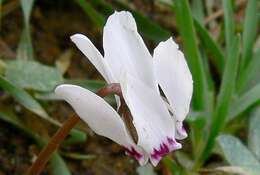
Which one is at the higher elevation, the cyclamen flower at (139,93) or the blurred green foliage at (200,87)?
the cyclamen flower at (139,93)

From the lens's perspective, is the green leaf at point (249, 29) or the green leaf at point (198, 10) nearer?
the green leaf at point (249, 29)

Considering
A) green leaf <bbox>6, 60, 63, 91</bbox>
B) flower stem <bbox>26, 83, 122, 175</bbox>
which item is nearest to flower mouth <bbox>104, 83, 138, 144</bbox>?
flower stem <bbox>26, 83, 122, 175</bbox>

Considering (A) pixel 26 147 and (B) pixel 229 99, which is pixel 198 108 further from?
(A) pixel 26 147

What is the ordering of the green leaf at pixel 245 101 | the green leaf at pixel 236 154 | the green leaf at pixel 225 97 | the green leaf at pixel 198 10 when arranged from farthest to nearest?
1. the green leaf at pixel 198 10
2. the green leaf at pixel 245 101
3. the green leaf at pixel 225 97
4. the green leaf at pixel 236 154

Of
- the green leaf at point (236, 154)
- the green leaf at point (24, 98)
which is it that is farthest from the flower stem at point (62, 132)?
the green leaf at point (236, 154)

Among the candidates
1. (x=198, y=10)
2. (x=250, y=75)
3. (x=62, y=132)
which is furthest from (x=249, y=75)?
(x=62, y=132)

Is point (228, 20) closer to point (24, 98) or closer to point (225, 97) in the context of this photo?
point (225, 97)

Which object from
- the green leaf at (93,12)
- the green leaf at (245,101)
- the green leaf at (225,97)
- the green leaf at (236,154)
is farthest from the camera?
the green leaf at (93,12)

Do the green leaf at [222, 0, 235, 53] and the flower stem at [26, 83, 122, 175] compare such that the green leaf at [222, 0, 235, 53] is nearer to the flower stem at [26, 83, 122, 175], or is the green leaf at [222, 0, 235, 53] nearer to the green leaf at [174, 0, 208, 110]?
the green leaf at [174, 0, 208, 110]

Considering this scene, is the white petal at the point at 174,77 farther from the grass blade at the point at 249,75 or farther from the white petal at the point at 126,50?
the grass blade at the point at 249,75
